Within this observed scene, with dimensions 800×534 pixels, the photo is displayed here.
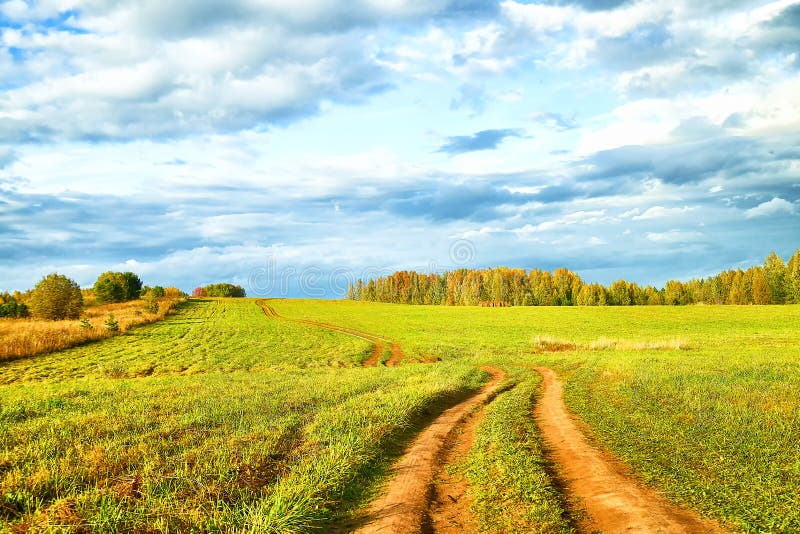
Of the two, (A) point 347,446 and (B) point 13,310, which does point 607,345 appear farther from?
(B) point 13,310

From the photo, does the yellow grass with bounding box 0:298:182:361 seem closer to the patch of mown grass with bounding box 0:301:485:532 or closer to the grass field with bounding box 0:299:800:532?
the grass field with bounding box 0:299:800:532

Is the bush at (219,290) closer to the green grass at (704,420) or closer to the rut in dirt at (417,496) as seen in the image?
the green grass at (704,420)

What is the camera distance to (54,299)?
63.9 m

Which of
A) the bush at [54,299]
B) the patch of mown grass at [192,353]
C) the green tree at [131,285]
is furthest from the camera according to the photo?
the green tree at [131,285]

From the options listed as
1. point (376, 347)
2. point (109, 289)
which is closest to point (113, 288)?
point (109, 289)

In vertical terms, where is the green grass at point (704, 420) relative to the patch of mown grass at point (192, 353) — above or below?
above

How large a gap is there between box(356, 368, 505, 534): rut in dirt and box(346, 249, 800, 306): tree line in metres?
139

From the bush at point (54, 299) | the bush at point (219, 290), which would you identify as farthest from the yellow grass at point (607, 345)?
the bush at point (219, 290)

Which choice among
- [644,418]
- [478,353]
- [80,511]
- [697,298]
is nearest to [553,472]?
[644,418]

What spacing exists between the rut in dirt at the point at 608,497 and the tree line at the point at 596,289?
138 metres

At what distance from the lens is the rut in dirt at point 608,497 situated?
6.52 metres

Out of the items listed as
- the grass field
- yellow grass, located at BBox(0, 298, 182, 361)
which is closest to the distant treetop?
yellow grass, located at BBox(0, 298, 182, 361)

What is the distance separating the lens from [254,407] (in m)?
13.5

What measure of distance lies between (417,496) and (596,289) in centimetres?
15035
